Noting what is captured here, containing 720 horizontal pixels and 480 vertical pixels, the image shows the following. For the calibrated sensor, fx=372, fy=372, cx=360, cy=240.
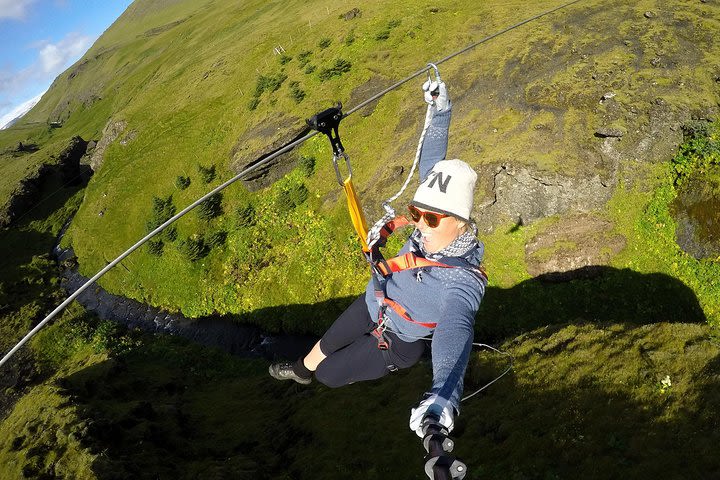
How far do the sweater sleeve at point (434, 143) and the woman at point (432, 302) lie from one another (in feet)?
0.06

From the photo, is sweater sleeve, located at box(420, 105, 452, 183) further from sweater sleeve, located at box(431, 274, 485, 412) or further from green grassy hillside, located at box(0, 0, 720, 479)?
green grassy hillside, located at box(0, 0, 720, 479)

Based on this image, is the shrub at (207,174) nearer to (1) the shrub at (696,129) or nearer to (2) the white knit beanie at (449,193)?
(1) the shrub at (696,129)

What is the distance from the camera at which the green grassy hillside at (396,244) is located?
38.7 ft

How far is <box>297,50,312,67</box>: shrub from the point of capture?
47.6 metres

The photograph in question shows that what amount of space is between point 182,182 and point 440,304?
149ft

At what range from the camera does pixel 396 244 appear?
24766 mm

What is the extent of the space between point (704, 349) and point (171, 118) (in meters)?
63.8

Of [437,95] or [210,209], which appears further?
[210,209]

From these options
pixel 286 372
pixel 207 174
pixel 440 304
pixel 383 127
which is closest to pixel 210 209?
pixel 207 174

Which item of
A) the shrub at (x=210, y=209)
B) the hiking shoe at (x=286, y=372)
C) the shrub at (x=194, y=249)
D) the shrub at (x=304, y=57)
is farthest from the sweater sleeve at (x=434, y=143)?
the shrub at (x=304, y=57)

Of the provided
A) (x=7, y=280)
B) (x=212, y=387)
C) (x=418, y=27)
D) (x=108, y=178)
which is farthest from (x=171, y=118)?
(x=212, y=387)

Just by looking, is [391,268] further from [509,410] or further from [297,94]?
[297,94]

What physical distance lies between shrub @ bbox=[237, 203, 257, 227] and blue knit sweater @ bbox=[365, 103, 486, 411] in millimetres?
30983

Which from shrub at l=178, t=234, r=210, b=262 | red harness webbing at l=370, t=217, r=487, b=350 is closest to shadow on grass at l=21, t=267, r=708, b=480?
red harness webbing at l=370, t=217, r=487, b=350
